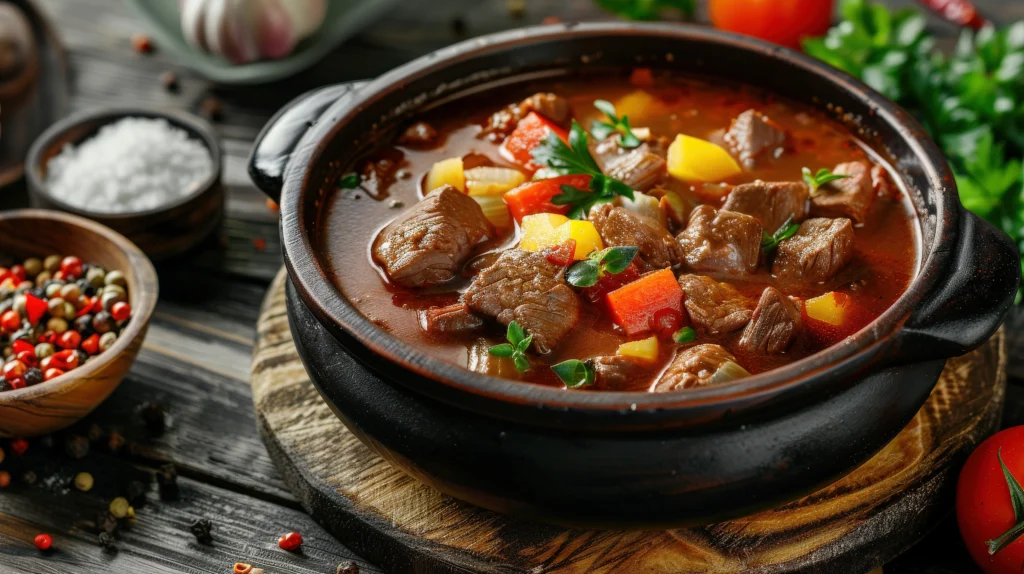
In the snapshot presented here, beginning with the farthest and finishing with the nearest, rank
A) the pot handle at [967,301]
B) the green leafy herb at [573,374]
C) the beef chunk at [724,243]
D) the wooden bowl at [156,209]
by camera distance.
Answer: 1. the wooden bowl at [156,209]
2. the beef chunk at [724,243]
3. the green leafy herb at [573,374]
4. the pot handle at [967,301]

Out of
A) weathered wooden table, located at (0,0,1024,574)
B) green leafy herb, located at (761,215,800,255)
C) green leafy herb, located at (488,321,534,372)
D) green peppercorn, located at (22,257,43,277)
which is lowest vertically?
weathered wooden table, located at (0,0,1024,574)

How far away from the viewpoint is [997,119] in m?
4.16

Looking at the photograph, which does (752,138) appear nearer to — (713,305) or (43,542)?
(713,305)

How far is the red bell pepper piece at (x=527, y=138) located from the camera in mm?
3443

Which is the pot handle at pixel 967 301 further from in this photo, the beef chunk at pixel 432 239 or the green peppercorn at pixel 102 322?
the green peppercorn at pixel 102 322

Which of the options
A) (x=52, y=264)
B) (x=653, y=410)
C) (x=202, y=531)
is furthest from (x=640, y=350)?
(x=52, y=264)

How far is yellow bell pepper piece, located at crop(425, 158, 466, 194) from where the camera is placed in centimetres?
330

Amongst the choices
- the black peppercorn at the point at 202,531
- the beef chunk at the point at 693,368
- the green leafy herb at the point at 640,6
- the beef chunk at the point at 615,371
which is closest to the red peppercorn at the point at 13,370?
the black peppercorn at the point at 202,531

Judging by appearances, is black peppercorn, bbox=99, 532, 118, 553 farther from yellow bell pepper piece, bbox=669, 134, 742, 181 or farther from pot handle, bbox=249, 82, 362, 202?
yellow bell pepper piece, bbox=669, 134, 742, 181

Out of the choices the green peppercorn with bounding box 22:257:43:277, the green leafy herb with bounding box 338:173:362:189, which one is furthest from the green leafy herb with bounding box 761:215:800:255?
the green peppercorn with bounding box 22:257:43:277

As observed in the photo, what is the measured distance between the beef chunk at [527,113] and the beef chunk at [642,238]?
0.67 meters

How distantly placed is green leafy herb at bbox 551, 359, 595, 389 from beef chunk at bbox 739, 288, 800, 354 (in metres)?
0.46

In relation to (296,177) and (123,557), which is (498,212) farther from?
(123,557)

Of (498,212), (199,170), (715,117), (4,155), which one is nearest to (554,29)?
(715,117)
